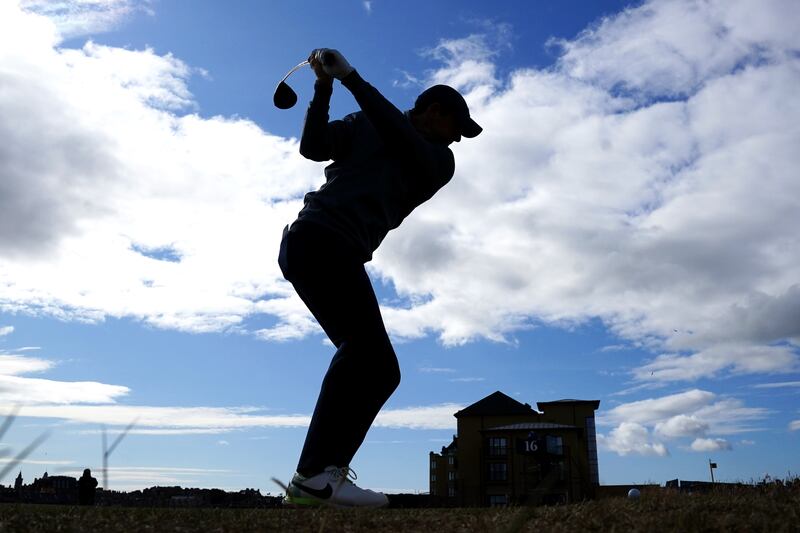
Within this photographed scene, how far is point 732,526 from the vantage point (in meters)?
2.50

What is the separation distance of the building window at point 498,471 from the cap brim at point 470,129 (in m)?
59.4

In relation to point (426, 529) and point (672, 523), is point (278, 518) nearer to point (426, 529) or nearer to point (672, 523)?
point (426, 529)

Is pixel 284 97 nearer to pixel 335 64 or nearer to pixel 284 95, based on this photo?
pixel 284 95

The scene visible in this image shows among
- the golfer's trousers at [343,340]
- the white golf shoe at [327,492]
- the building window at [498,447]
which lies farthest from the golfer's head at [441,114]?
the building window at [498,447]

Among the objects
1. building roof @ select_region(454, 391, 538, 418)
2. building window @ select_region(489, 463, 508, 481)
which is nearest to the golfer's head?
building window @ select_region(489, 463, 508, 481)

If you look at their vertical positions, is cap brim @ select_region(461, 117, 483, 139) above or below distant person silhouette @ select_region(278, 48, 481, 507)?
above

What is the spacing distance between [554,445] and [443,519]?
55.8 m

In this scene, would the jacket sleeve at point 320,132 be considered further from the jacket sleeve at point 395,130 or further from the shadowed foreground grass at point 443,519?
the shadowed foreground grass at point 443,519

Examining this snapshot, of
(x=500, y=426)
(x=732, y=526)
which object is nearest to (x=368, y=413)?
(x=732, y=526)

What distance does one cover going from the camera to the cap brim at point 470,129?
13.1 feet

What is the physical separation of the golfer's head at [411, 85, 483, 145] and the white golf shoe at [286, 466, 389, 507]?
1898 mm

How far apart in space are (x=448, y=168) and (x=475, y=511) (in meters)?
1.81

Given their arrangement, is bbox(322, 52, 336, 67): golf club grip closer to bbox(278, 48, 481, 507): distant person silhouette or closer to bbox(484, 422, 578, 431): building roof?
bbox(278, 48, 481, 507): distant person silhouette

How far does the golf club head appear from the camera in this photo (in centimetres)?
394
